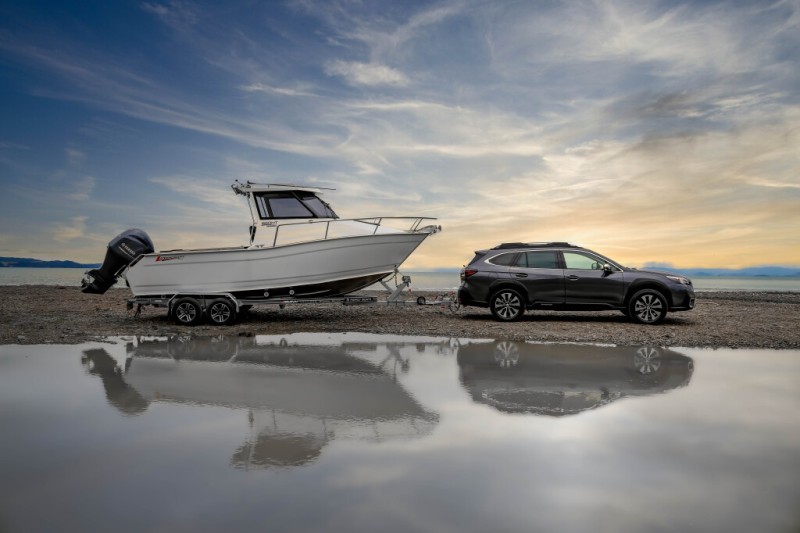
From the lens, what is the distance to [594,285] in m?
11.8

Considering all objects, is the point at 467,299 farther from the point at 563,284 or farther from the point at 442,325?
the point at 563,284

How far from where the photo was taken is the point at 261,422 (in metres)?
4.59

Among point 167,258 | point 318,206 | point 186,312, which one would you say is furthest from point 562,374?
point 167,258

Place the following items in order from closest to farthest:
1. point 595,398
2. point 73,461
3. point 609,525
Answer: point 609,525 < point 73,461 < point 595,398

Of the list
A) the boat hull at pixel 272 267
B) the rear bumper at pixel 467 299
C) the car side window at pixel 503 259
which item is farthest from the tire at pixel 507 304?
the boat hull at pixel 272 267

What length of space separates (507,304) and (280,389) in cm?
738

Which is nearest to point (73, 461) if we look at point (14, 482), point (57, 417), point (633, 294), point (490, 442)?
point (14, 482)

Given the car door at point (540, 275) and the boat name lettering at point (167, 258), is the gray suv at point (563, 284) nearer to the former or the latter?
the car door at point (540, 275)

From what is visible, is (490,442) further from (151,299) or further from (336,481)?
(151,299)

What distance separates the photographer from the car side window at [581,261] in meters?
11.9

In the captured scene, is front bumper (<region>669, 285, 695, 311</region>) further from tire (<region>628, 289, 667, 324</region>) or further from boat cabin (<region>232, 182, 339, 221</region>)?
boat cabin (<region>232, 182, 339, 221</region>)

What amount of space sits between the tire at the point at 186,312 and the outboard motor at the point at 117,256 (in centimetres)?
160

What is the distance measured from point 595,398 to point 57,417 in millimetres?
5235

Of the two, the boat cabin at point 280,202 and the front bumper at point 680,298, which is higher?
the boat cabin at point 280,202
